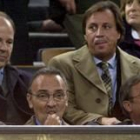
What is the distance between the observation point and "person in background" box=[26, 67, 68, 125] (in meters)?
3.20

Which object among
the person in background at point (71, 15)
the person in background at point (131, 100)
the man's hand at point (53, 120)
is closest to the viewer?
the man's hand at point (53, 120)

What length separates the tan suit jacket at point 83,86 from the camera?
Answer: 11.8 feet

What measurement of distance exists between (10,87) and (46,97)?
0.42m

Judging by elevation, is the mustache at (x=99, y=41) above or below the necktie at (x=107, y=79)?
above

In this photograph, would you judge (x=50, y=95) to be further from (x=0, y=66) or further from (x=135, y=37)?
(x=135, y=37)

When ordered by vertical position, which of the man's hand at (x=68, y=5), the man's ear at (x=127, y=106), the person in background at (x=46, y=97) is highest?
the man's hand at (x=68, y=5)

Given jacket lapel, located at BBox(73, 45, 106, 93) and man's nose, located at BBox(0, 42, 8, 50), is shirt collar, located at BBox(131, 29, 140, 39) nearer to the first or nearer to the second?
jacket lapel, located at BBox(73, 45, 106, 93)

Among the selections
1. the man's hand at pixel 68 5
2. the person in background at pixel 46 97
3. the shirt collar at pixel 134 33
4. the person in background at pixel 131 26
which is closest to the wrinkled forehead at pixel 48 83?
the person in background at pixel 46 97

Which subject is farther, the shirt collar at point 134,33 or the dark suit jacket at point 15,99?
the shirt collar at point 134,33

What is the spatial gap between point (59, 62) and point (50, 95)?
0.50m

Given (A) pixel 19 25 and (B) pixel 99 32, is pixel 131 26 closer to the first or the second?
(B) pixel 99 32

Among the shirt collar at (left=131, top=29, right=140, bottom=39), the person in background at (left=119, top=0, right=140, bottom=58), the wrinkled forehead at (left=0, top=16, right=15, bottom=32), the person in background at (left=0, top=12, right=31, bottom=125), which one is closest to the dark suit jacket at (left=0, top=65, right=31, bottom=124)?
the person in background at (left=0, top=12, right=31, bottom=125)

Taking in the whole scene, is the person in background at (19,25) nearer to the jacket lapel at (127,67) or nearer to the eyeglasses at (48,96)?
the jacket lapel at (127,67)

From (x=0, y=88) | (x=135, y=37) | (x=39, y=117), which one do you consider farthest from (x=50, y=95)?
(x=135, y=37)
